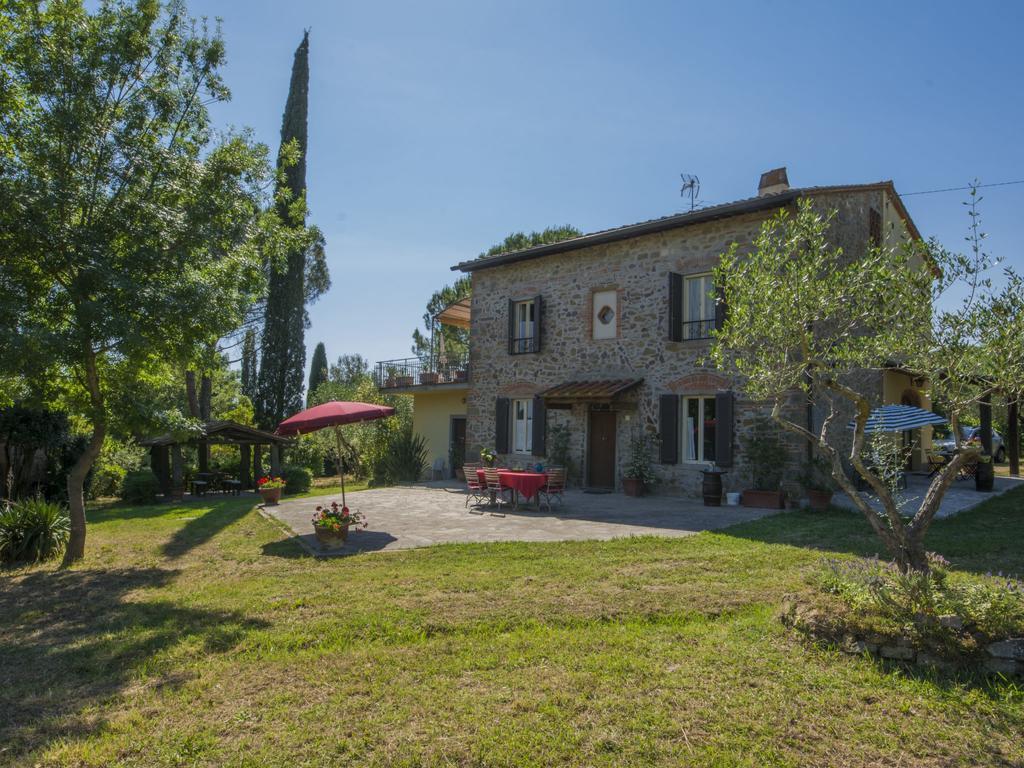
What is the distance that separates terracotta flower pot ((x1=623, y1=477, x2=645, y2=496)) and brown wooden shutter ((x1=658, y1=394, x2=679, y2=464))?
0.70 m

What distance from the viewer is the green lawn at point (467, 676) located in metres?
3.20

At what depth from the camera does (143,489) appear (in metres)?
15.6

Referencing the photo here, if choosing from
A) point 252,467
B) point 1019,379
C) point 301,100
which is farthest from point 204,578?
point 301,100

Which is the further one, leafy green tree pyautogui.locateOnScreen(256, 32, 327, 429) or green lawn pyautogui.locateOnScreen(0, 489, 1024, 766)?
leafy green tree pyautogui.locateOnScreen(256, 32, 327, 429)

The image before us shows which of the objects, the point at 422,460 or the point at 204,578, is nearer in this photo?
the point at 204,578

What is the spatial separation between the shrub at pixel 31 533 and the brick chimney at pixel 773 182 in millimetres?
14439

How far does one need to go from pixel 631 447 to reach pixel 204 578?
378 inches

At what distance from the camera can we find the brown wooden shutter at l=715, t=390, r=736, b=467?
41.8 feet

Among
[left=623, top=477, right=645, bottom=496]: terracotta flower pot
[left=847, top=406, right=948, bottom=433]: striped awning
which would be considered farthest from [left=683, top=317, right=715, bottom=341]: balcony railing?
[left=847, top=406, right=948, bottom=433]: striped awning

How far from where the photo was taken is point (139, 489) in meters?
15.6

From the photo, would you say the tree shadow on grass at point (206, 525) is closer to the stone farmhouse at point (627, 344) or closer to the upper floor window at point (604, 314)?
the stone farmhouse at point (627, 344)

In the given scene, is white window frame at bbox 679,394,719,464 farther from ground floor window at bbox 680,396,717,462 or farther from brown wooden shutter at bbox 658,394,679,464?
brown wooden shutter at bbox 658,394,679,464

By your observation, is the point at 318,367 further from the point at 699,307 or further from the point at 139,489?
the point at 699,307

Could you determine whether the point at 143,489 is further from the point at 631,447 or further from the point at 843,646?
the point at 843,646
